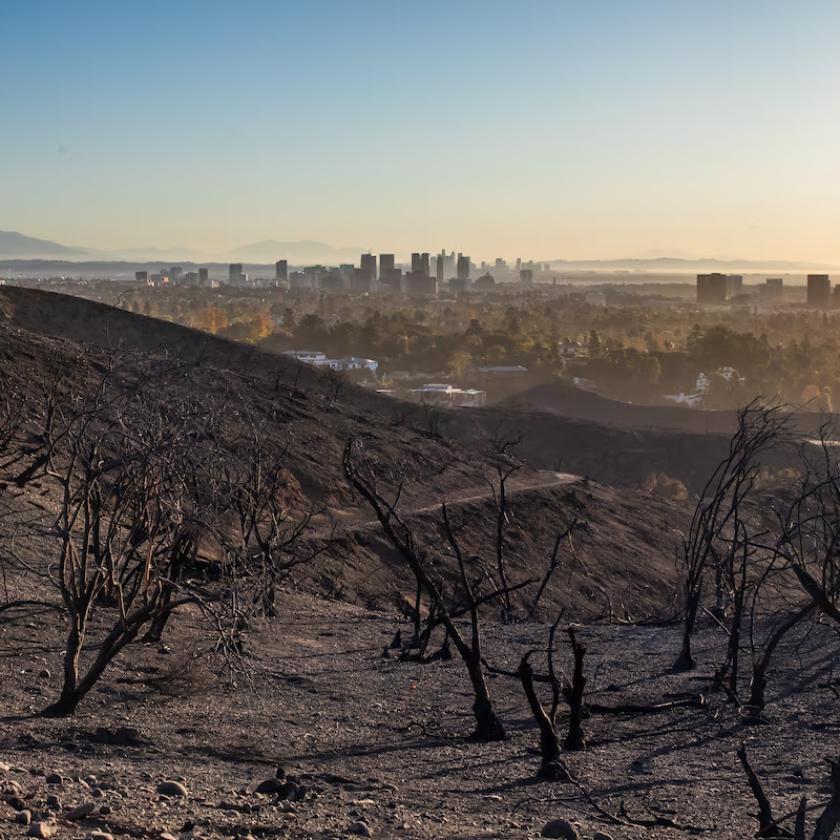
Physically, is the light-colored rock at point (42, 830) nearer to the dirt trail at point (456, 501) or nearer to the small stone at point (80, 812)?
the small stone at point (80, 812)

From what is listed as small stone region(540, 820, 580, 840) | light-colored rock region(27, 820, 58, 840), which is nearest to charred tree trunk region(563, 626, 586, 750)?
small stone region(540, 820, 580, 840)

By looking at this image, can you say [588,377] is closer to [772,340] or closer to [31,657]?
[772,340]

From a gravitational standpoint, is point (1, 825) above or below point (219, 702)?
above

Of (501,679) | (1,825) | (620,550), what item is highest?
(1,825)

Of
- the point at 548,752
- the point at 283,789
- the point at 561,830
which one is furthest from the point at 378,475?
the point at 561,830

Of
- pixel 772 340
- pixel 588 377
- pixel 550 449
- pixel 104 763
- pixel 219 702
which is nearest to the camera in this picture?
pixel 104 763

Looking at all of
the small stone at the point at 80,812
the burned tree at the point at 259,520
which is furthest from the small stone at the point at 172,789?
the burned tree at the point at 259,520

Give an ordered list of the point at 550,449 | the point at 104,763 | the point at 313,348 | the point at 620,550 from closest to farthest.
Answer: the point at 104,763, the point at 620,550, the point at 550,449, the point at 313,348

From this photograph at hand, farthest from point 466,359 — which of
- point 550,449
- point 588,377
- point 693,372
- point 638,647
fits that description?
point 638,647
